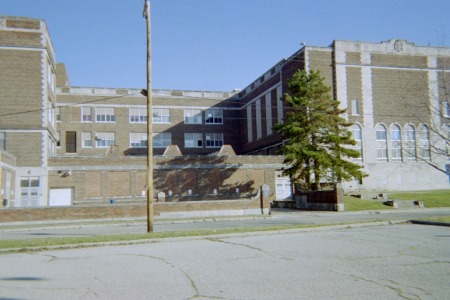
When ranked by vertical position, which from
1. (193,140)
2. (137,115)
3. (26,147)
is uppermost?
(137,115)

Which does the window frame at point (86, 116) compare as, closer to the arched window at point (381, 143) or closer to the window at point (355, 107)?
the window at point (355, 107)

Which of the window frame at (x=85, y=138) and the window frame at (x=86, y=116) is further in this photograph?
the window frame at (x=86, y=116)

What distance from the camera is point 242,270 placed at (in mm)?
8312

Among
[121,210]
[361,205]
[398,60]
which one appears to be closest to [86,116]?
[121,210]

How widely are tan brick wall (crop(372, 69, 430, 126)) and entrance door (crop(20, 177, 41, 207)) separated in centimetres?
3557

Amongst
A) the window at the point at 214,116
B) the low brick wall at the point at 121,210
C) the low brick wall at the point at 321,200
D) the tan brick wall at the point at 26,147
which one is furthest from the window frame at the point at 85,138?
the low brick wall at the point at 321,200

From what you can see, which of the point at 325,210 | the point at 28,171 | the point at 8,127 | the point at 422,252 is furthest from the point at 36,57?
the point at 422,252

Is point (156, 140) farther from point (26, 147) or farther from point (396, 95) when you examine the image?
point (396, 95)

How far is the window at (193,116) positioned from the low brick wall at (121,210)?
3094 centimetres

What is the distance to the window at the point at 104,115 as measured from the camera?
188 ft

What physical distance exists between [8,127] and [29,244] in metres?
28.3

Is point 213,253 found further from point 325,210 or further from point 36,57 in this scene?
point 36,57

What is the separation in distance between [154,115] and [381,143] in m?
30.6

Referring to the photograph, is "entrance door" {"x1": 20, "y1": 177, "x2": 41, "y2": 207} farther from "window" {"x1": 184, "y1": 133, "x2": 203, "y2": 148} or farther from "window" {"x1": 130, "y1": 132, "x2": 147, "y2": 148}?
"window" {"x1": 184, "y1": 133, "x2": 203, "y2": 148}
